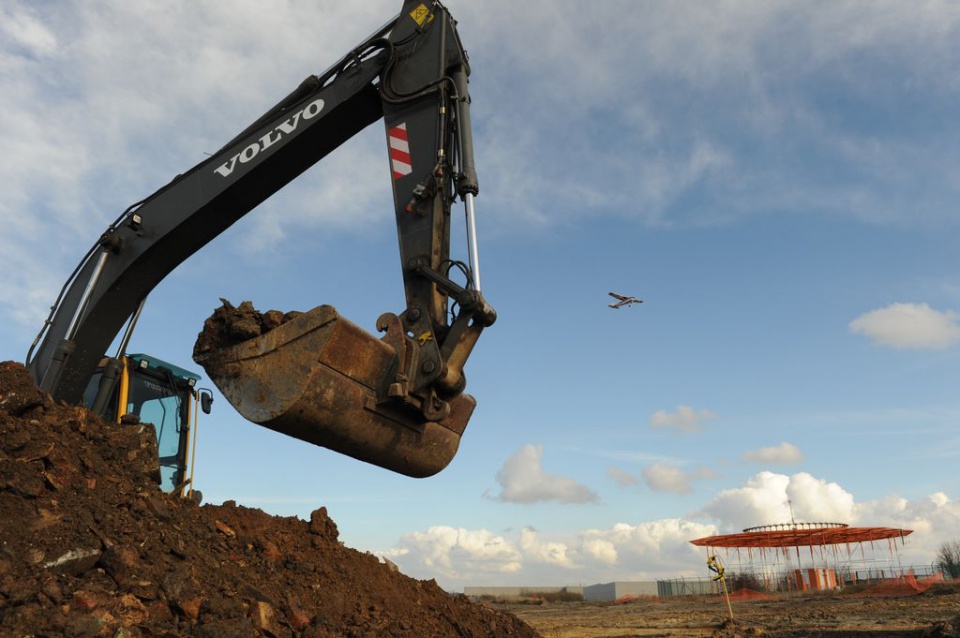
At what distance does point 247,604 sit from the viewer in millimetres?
4438

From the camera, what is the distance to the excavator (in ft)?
15.6

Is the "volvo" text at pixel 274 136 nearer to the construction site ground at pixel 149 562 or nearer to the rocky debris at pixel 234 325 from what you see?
the rocky debris at pixel 234 325

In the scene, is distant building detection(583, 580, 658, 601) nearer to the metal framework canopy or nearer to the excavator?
the metal framework canopy

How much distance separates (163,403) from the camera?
767cm

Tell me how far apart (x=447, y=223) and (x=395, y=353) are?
1.18 m

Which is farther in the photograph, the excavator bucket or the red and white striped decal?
the red and white striped decal

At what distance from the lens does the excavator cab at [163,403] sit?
23.5 ft

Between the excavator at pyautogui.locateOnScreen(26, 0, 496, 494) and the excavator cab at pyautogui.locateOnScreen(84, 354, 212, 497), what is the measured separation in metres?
0.02

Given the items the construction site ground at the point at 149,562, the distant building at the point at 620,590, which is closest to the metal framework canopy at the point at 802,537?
the distant building at the point at 620,590

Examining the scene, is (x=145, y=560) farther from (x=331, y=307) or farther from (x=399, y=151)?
(x=399, y=151)

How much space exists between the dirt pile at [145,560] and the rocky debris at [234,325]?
1117 millimetres

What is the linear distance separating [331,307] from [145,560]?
1847 mm

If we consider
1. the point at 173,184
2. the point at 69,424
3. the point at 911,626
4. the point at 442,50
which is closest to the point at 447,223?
the point at 442,50

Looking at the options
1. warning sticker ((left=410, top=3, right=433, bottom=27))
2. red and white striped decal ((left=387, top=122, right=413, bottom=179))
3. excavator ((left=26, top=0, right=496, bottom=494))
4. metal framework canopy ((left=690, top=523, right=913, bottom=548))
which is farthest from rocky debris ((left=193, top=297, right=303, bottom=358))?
metal framework canopy ((left=690, top=523, right=913, bottom=548))
